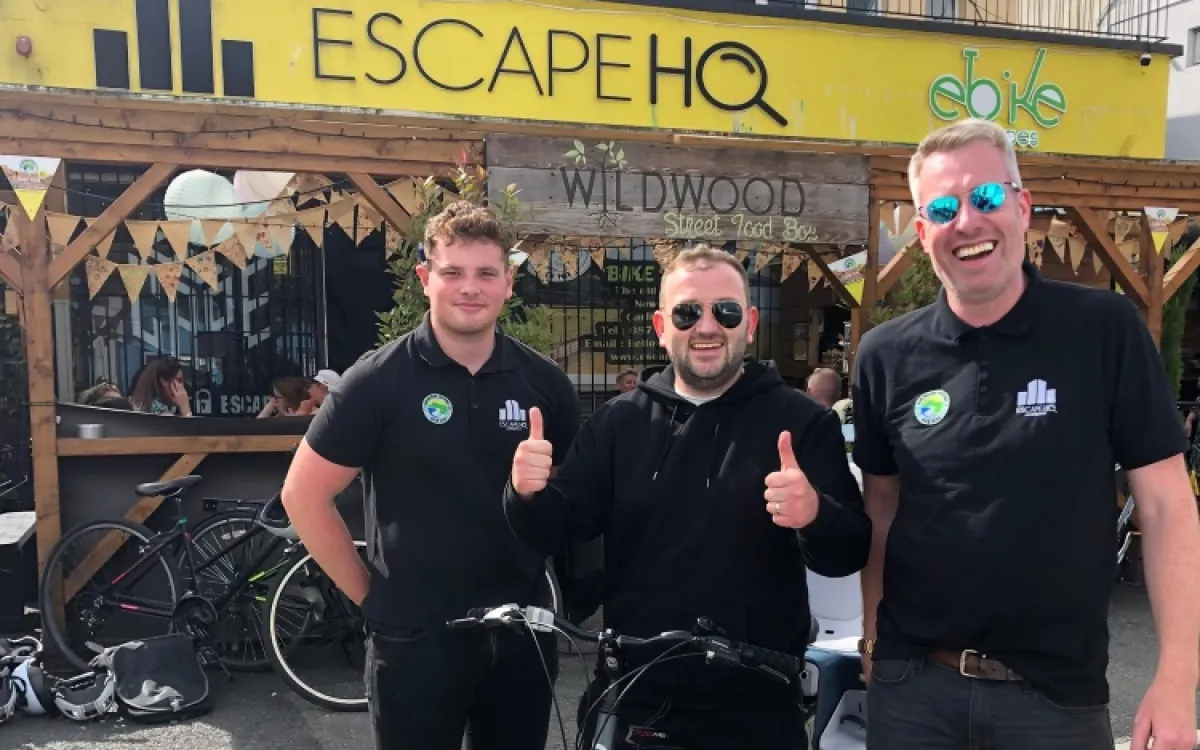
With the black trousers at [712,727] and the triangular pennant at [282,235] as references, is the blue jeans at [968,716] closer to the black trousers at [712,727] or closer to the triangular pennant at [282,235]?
the black trousers at [712,727]

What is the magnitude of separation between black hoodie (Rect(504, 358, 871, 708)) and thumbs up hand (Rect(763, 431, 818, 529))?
6cm

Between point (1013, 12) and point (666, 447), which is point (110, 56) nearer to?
point (666, 447)

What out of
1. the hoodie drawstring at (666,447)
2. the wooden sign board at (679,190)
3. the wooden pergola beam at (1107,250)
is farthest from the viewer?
the wooden pergola beam at (1107,250)

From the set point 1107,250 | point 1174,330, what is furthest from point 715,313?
point 1174,330

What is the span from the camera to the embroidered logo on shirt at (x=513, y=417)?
2408 millimetres

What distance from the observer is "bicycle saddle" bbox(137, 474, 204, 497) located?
4531mm

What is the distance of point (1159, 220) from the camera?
6602 millimetres

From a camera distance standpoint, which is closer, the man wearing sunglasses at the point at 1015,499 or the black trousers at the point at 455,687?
the man wearing sunglasses at the point at 1015,499

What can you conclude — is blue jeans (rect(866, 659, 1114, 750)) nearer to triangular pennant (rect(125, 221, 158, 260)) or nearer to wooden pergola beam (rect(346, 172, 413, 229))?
wooden pergola beam (rect(346, 172, 413, 229))

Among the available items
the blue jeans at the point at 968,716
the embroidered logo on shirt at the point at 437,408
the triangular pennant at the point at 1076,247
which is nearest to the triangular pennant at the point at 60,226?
the embroidered logo on shirt at the point at 437,408

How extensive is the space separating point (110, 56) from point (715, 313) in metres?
6.78

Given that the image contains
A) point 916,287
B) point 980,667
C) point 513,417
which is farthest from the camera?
point 916,287

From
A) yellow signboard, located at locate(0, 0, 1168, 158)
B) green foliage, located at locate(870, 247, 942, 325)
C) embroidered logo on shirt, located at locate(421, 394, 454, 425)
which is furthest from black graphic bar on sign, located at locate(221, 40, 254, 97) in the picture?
embroidered logo on shirt, located at locate(421, 394, 454, 425)

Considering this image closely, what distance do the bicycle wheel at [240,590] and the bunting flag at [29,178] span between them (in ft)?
6.08
